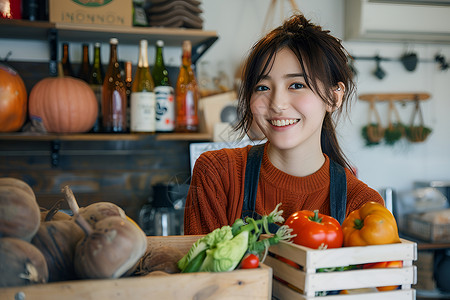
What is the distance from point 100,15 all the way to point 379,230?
165 centimetres

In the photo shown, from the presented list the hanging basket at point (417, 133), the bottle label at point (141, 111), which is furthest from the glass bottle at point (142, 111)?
the hanging basket at point (417, 133)

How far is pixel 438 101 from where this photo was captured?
2982 mm

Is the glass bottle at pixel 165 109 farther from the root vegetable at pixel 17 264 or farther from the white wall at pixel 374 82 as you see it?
the root vegetable at pixel 17 264

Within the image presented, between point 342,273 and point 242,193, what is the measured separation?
51 centimetres

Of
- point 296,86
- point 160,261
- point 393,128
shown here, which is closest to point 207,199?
point 296,86

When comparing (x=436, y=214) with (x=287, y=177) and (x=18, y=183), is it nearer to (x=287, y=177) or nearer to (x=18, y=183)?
(x=287, y=177)

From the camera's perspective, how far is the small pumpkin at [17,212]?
0.50m

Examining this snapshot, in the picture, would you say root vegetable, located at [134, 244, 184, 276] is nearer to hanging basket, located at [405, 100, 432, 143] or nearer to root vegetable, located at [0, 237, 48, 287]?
root vegetable, located at [0, 237, 48, 287]

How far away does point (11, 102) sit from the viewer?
6.08 feet

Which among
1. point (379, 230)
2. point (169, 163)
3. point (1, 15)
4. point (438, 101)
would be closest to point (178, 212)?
point (169, 163)

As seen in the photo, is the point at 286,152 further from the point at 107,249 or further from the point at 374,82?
the point at 374,82

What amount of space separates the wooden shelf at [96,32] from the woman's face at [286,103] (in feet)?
3.70

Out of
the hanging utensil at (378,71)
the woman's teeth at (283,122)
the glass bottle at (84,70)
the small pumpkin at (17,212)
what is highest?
the hanging utensil at (378,71)

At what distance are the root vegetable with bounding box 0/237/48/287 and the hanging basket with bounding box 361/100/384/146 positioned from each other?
2555 mm
